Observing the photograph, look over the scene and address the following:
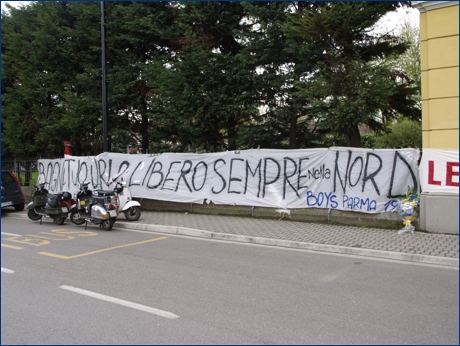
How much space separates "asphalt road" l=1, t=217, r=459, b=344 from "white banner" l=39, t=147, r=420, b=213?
301 cm

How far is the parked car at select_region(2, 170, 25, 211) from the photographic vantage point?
1480 cm

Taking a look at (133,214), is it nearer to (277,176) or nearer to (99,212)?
(99,212)

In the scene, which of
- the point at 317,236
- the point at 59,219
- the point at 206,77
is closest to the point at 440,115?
the point at 317,236

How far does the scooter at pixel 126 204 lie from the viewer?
11781 mm

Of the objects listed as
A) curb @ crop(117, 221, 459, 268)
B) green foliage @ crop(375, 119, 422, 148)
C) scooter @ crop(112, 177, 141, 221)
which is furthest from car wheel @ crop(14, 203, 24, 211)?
green foliage @ crop(375, 119, 422, 148)

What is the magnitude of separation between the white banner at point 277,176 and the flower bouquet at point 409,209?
24 centimetres

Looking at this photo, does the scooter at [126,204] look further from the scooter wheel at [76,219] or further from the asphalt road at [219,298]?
the asphalt road at [219,298]

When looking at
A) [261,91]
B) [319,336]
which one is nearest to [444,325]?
[319,336]

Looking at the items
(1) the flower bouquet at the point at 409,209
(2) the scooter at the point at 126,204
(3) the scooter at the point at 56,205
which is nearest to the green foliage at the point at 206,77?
(1) the flower bouquet at the point at 409,209

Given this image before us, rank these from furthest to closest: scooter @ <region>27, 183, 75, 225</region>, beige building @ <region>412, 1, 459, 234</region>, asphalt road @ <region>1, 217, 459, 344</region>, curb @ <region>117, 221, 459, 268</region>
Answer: scooter @ <region>27, 183, 75, 225</region>, beige building @ <region>412, 1, 459, 234</region>, curb @ <region>117, 221, 459, 268</region>, asphalt road @ <region>1, 217, 459, 344</region>

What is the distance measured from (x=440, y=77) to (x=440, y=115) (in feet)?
2.84

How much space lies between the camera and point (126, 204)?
11.9 meters

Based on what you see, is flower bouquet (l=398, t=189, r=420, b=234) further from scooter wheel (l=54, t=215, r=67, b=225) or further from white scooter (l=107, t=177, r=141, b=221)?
scooter wheel (l=54, t=215, r=67, b=225)

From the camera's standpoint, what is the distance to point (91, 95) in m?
17.7
